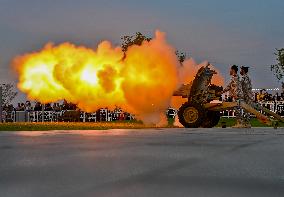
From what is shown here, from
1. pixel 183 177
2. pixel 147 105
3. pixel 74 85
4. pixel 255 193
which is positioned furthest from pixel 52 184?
pixel 74 85

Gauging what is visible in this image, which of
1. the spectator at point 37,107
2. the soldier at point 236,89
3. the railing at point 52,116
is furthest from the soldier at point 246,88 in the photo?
the spectator at point 37,107

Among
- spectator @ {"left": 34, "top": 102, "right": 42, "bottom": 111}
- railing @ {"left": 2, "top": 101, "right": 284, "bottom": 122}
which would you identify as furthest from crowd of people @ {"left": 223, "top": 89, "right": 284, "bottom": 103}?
spectator @ {"left": 34, "top": 102, "right": 42, "bottom": 111}

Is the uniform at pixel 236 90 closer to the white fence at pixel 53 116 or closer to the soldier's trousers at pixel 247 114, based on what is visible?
the soldier's trousers at pixel 247 114

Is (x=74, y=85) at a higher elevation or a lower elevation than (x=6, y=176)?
higher

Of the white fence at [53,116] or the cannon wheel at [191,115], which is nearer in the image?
the cannon wheel at [191,115]

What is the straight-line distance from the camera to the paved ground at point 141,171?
24.8ft

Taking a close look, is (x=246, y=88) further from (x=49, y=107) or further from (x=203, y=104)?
(x=49, y=107)

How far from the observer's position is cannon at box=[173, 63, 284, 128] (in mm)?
26500

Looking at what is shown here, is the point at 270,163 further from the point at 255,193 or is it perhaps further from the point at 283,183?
the point at 255,193

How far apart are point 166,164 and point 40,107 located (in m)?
33.2

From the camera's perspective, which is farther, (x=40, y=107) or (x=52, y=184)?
(x=40, y=107)

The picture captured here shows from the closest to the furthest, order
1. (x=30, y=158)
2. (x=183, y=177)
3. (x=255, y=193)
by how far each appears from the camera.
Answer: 1. (x=255, y=193)
2. (x=183, y=177)
3. (x=30, y=158)

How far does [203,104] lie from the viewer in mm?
27531

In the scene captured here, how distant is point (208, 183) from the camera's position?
823cm
